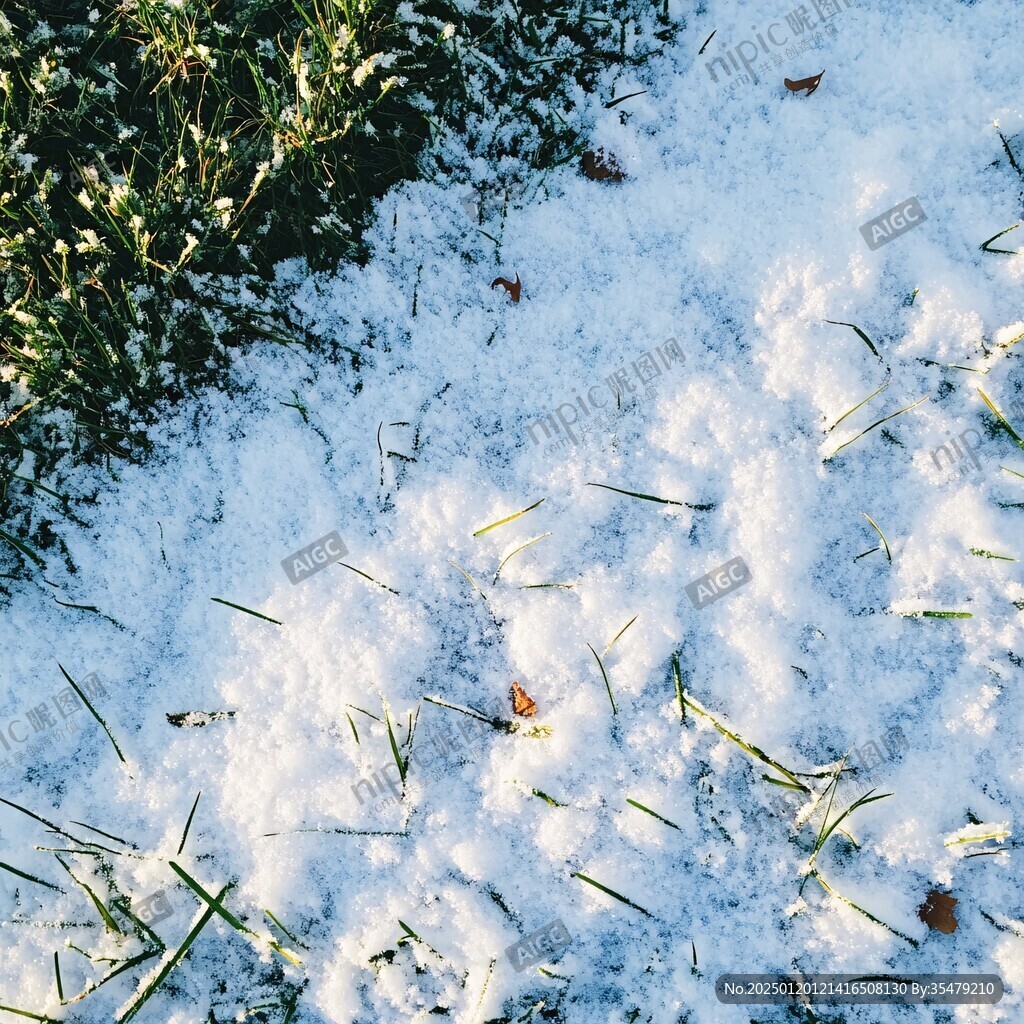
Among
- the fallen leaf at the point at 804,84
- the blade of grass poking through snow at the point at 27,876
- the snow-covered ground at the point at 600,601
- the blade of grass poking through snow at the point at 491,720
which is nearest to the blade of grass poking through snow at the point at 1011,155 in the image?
the snow-covered ground at the point at 600,601

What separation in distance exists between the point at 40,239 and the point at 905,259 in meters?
1.92

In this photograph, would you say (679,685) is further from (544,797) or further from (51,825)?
(51,825)

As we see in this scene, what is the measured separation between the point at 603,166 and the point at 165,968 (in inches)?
76.9

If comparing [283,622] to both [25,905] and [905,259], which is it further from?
[905,259]

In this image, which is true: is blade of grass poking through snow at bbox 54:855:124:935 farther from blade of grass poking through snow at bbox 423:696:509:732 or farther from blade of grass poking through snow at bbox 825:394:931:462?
blade of grass poking through snow at bbox 825:394:931:462

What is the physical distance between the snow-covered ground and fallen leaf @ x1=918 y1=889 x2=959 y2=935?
0.02 m

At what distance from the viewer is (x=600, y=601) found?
1592 mm

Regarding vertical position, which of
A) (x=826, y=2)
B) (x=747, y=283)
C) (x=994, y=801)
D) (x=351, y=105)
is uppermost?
(x=351, y=105)

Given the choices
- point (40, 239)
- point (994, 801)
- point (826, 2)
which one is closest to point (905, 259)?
point (826, 2)

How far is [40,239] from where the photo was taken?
5.27 feet

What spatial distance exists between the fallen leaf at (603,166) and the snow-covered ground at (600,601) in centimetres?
3

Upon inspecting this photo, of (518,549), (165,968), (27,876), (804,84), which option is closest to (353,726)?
(518,549)

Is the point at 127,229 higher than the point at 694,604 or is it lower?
higher

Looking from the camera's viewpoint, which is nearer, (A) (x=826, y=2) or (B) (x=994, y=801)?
(B) (x=994, y=801)
